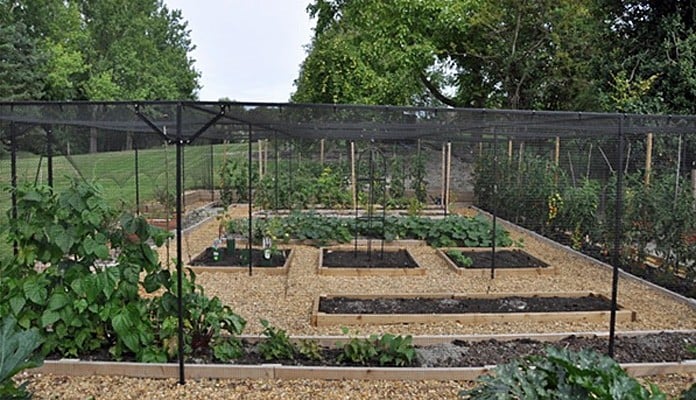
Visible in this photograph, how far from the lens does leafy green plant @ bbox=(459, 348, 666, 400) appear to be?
2.07 meters

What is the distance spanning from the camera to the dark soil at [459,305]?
452 centimetres

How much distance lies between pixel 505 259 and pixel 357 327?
3.10 m

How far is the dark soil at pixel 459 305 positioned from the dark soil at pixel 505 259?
54.4 inches

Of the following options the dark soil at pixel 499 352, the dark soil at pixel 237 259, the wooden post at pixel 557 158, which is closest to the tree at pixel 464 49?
the wooden post at pixel 557 158

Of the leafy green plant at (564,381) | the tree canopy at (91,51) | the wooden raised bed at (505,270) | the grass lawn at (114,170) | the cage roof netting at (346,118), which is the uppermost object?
the tree canopy at (91,51)

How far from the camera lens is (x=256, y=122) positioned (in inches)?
183

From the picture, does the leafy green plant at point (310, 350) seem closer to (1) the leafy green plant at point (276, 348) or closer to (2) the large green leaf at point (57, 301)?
(1) the leafy green plant at point (276, 348)

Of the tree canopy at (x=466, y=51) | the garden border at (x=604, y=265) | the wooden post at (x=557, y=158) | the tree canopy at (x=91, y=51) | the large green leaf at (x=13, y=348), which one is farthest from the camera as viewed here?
the tree canopy at (x=91, y=51)

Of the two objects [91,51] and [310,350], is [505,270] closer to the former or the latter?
[310,350]

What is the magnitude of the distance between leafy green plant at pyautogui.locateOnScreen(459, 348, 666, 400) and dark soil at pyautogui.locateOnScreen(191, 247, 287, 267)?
4320 mm

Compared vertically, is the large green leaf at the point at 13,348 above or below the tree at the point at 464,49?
below

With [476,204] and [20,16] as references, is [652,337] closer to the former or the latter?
[476,204]

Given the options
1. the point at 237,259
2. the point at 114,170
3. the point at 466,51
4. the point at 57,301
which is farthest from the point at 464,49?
the point at 57,301

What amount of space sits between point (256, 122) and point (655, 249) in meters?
4.54
